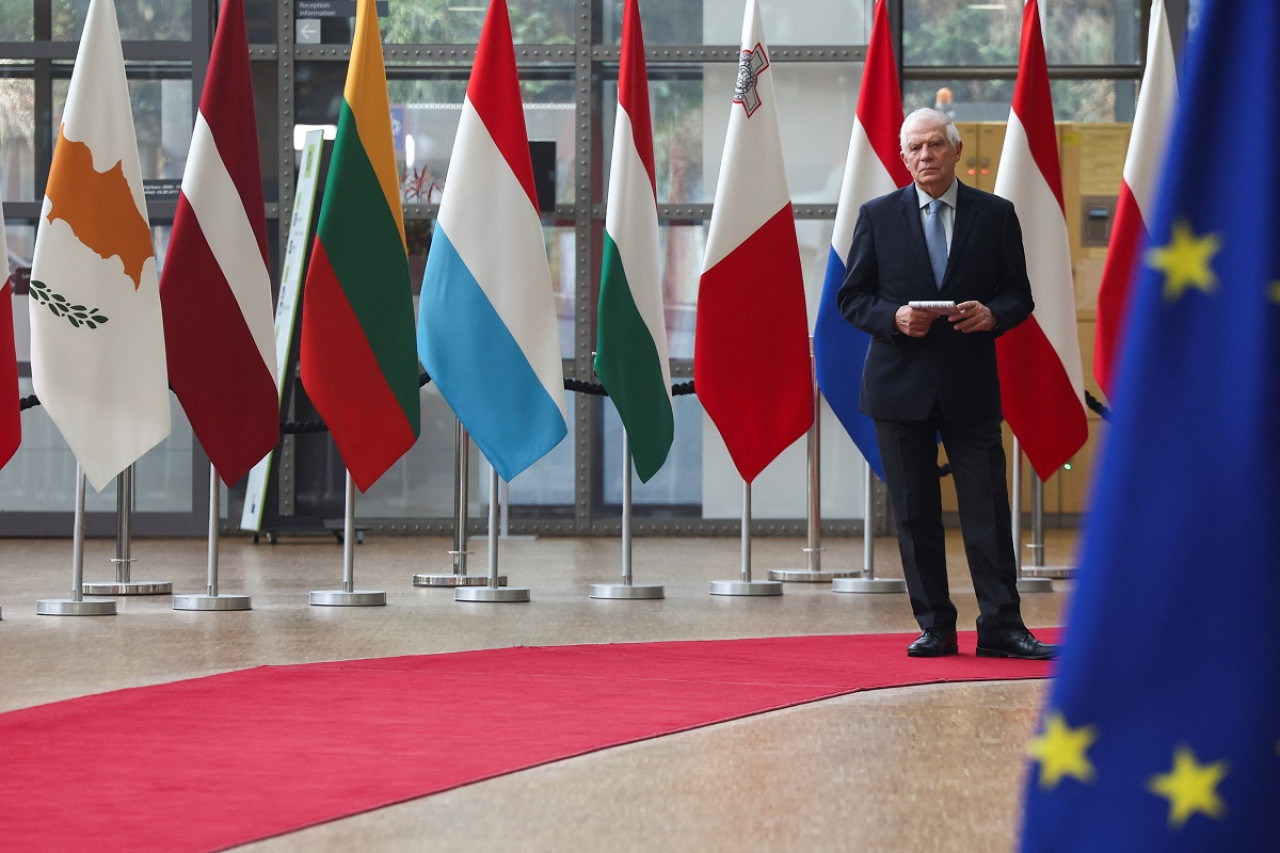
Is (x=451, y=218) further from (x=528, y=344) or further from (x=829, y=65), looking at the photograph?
(x=829, y=65)

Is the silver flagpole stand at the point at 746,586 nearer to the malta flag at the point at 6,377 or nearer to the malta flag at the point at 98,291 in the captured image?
the malta flag at the point at 98,291

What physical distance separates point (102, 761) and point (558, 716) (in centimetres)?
86

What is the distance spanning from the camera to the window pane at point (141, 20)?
29.6 ft

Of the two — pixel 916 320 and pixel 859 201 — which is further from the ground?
pixel 859 201

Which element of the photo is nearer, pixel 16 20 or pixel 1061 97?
pixel 16 20

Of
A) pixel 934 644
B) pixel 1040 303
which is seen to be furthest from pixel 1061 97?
pixel 934 644

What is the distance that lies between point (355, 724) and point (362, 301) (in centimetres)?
264

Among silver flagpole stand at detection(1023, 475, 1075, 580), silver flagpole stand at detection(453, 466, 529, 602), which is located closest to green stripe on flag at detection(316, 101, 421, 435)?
silver flagpole stand at detection(453, 466, 529, 602)

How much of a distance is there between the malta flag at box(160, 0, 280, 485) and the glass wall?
12.0 feet

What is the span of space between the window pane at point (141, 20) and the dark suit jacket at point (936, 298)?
5.96 m

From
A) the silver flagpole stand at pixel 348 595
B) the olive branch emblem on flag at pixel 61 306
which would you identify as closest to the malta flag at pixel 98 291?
the olive branch emblem on flag at pixel 61 306

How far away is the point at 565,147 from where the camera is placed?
9188 mm

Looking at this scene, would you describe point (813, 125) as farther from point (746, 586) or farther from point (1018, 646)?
point (1018, 646)

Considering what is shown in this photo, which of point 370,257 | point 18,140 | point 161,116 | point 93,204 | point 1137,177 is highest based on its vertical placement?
point 161,116
